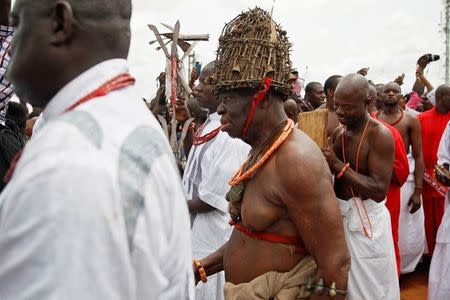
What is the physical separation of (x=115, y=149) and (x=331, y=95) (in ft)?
17.2

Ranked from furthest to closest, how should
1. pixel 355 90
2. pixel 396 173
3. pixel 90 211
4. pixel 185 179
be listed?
pixel 396 173, pixel 185 179, pixel 355 90, pixel 90 211

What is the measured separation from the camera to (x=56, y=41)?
3.58 ft

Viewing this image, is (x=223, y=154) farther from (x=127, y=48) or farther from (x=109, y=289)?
(x=109, y=289)

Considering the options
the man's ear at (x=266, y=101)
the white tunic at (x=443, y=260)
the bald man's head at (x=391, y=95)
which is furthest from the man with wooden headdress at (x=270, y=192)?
the bald man's head at (x=391, y=95)

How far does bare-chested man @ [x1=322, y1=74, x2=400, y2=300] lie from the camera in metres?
4.01

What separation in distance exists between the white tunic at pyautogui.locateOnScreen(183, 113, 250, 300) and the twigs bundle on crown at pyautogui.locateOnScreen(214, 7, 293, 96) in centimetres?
Answer: 141

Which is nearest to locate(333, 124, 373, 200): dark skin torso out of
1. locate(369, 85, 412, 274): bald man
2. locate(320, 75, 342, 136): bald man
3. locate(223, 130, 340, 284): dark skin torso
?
locate(369, 85, 412, 274): bald man

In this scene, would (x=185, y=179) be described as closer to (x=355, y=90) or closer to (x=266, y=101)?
(x=355, y=90)

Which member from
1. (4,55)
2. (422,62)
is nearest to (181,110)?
(4,55)

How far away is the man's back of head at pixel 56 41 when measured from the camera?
42.8 inches

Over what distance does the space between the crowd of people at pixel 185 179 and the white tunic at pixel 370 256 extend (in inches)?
0.4

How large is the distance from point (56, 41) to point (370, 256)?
3.39m

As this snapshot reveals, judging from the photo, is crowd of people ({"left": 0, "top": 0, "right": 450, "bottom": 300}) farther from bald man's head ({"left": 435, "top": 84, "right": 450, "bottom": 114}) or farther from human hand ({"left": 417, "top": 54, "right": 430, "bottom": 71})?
human hand ({"left": 417, "top": 54, "right": 430, "bottom": 71})

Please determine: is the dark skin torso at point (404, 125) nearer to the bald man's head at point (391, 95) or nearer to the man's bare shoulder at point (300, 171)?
the bald man's head at point (391, 95)
